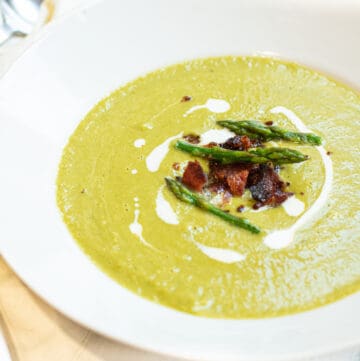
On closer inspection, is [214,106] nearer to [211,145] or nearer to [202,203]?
[211,145]

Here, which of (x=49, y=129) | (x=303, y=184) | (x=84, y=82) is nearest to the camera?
(x=303, y=184)

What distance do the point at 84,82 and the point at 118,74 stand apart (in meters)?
0.33

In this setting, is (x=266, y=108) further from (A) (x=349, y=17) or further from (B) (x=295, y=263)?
(B) (x=295, y=263)

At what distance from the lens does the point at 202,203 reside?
3826mm

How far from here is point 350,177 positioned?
408 centimetres

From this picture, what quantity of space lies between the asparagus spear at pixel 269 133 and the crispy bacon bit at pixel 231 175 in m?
0.39

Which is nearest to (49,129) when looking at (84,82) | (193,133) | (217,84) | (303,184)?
(84,82)

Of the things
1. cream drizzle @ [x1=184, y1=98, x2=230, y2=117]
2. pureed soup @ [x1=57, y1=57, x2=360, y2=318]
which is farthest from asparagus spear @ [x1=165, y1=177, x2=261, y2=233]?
cream drizzle @ [x1=184, y1=98, x2=230, y2=117]

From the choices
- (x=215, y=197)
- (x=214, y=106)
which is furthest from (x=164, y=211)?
(x=214, y=106)

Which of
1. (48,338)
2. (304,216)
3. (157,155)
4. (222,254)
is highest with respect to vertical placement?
(157,155)

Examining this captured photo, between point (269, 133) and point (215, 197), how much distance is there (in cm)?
77

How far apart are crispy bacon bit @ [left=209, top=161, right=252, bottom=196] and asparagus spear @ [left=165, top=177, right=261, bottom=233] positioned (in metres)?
0.20

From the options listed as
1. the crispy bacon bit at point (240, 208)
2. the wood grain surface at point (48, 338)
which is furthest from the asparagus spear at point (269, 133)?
the wood grain surface at point (48, 338)

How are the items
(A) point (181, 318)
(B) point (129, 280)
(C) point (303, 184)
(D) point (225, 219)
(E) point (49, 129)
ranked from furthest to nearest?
(E) point (49, 129) < (C) point (303, 184) < (D) point (225, 219) < (B) point (129, 280) < (A) point (181, 318)
